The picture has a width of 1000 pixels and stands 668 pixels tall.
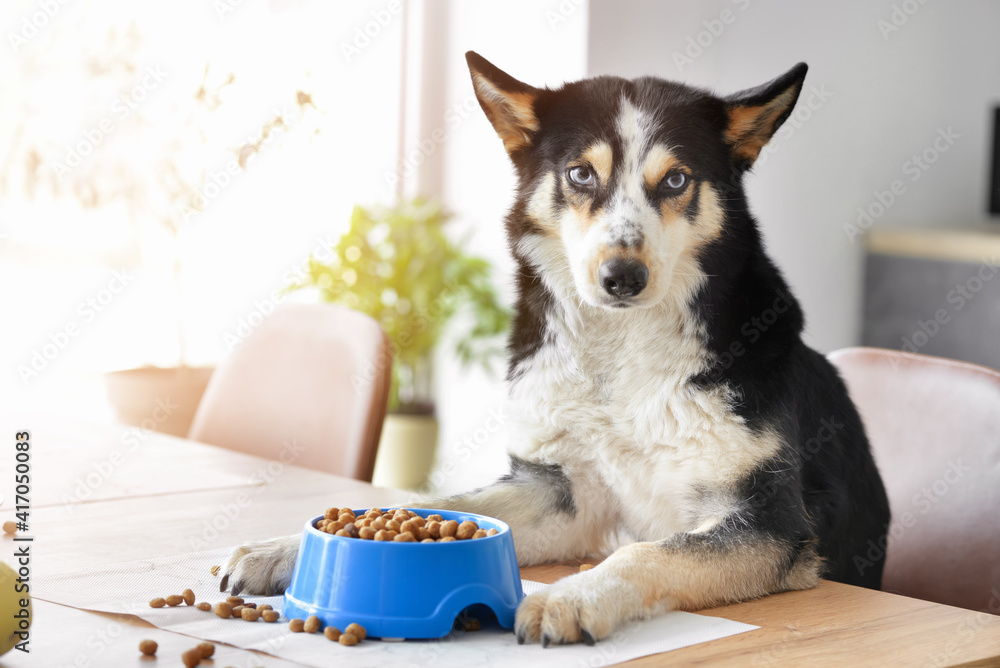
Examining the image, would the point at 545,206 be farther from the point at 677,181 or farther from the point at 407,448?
the point at 407,448

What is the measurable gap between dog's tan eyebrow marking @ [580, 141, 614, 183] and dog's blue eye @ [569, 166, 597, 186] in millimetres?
11

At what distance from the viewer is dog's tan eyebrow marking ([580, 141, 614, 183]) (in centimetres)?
136

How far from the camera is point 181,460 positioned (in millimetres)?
1802

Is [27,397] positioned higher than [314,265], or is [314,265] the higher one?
[314,265]

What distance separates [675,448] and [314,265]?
3.09 meters

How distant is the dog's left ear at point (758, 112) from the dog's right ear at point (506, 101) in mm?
297

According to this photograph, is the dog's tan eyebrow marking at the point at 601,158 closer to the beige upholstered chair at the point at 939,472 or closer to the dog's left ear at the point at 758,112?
the dog's left ear at the point at 758,112

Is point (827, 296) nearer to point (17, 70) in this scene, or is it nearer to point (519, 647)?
point (17, 70)

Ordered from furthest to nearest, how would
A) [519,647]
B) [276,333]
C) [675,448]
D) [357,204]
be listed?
[357,204] → [276,333] → [675,448] → [519,647]

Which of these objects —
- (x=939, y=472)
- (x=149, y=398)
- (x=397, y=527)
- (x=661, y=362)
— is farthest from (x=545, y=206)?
(x=149, y=398)

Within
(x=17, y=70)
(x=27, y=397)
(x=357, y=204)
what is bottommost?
(x=27, y=397)

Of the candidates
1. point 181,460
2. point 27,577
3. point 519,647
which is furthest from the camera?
point 181,460

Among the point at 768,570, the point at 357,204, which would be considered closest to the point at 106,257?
the point at 357,204

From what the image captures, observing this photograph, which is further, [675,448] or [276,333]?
[276,333]
